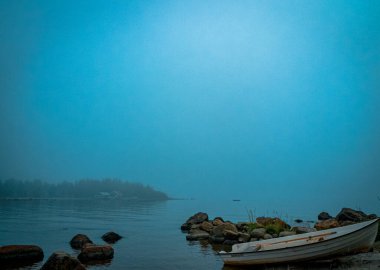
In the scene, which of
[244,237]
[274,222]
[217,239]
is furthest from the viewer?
[274,222]

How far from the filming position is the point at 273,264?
45.5ft

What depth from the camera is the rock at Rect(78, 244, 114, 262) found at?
15531mm

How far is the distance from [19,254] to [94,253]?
341cm

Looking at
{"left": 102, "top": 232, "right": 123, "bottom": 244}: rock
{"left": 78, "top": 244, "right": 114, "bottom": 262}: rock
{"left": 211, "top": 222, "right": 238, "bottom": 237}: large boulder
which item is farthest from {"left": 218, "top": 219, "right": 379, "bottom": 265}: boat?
{"left": 102, "top": 232, "right": 123, "bottom": 244}: rock

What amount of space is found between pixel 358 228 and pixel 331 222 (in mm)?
12528

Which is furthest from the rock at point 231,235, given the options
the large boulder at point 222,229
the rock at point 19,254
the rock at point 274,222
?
the rock at point 19,254

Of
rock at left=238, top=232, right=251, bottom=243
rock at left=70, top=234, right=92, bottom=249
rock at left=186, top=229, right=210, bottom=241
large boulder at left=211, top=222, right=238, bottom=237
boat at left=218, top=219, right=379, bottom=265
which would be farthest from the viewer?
rock at left=186, top=229, right=210, bottom=241

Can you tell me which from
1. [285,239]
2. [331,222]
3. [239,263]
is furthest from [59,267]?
[331,222]

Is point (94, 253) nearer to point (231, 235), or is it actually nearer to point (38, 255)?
point (38, 255)

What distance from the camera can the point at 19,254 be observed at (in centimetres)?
1507

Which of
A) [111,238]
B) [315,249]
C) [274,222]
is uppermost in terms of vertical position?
[315,249]

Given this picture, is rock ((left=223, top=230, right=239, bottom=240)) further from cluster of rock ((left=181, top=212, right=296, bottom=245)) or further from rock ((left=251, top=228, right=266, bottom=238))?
rock ((left=251, top=228, right=266, bottom=238))

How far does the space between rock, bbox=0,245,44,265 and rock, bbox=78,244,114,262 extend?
215 cm

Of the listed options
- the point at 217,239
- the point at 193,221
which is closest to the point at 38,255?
the point at 217,239
